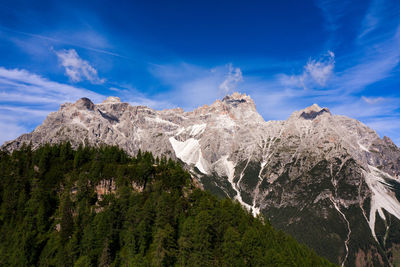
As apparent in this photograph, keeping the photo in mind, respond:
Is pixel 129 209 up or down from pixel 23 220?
up

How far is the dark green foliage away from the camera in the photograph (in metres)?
81.6

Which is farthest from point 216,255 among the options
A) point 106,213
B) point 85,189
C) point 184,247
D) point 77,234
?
point 85,189

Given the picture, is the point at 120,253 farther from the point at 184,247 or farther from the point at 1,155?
the point at 1,155

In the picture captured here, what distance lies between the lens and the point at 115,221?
294 ft

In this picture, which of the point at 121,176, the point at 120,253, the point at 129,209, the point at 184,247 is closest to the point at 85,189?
the point at 121,176

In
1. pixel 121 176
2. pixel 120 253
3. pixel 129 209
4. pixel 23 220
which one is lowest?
pixel 120 253

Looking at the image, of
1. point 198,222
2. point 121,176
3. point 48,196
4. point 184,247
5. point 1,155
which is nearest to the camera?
point 184,247

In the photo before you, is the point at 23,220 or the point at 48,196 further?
the point at 48,196

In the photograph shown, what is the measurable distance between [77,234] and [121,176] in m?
26.3

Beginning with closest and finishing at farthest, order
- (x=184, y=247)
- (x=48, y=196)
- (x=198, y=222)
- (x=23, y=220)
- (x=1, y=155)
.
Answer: (x=184, y=247) < (x=198, y=222) < (x=23, y=220) < (x=48, y=196) < (x=1, y=155)

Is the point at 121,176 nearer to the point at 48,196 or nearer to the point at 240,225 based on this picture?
the point at 48,196

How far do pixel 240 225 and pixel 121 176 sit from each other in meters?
48.3

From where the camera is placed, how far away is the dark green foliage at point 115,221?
81.6 metres

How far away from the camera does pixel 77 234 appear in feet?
280
